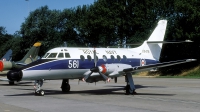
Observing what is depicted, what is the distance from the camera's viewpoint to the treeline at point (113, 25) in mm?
58138

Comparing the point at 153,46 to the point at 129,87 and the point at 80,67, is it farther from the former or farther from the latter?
the point at 80,67

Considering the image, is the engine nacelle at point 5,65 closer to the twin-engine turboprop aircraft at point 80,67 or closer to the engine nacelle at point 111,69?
the twin-engine turboprop aircraft at point 80,67

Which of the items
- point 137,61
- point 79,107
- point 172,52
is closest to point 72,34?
point 172,52

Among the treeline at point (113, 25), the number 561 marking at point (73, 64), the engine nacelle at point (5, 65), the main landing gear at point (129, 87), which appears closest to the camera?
the number 561 marking at point (73, 64)

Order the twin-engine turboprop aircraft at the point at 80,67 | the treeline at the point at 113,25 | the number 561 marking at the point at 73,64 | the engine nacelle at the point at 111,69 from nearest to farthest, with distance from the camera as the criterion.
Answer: the twin-engine turboprop aircraft at the point at 80,67 → the engine nacelle at the point at 111,69 → the number 561 marking at the point at 73,64 → the treeline at the point at 113,25

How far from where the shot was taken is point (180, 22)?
59688 mm

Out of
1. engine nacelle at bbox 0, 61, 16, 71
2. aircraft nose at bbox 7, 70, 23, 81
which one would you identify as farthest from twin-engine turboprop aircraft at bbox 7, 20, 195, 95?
engine nacelle at bbox 0, 61, 16, 71

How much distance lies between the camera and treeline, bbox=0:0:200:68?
58138mm

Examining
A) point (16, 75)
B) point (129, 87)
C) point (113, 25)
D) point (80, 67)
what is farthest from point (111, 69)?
point (113, 25)

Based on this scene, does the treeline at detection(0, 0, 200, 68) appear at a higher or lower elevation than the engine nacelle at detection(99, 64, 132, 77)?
higher

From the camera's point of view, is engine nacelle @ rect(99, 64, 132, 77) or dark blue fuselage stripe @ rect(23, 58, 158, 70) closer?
dark blue fuselage stripe @ rect(23, 58, 158, 70)

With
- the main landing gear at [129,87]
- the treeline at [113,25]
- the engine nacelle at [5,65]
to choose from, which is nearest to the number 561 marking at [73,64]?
the main landing gear at [129,87]

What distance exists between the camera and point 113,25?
7225 cm

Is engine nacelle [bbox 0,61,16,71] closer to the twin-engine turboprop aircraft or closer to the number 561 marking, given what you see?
the twin-engine turboprop aircraft
